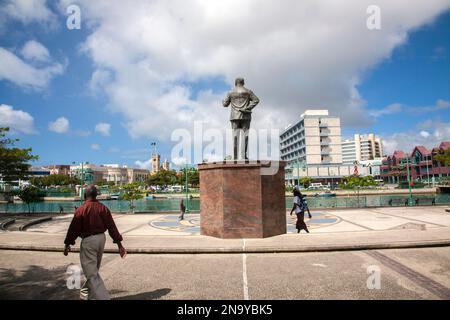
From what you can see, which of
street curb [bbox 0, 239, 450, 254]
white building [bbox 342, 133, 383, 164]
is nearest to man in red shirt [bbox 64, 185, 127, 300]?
street curb [bbox 0, 239, 450, 254]

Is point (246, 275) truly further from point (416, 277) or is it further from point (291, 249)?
point (416, 277)

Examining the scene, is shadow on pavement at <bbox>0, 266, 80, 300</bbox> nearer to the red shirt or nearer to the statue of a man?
the red shirt

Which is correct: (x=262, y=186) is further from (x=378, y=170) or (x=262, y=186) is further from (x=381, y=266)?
(x=378, y=170)

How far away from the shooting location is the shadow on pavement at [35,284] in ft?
17.0

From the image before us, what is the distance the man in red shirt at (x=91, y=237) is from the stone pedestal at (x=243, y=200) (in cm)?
589

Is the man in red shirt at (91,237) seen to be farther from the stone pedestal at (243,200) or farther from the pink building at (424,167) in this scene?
the pink building at (424,167)

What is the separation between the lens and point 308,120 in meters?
96.2

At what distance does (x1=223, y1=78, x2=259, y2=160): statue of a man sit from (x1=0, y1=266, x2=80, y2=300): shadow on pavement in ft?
22.8

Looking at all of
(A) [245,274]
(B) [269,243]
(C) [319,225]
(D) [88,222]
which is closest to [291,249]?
(B) [269,243]

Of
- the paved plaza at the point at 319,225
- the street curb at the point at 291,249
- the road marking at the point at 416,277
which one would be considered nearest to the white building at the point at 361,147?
the paved plaza at the point at 319,225

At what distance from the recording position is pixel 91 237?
448cm

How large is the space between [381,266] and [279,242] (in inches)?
123
